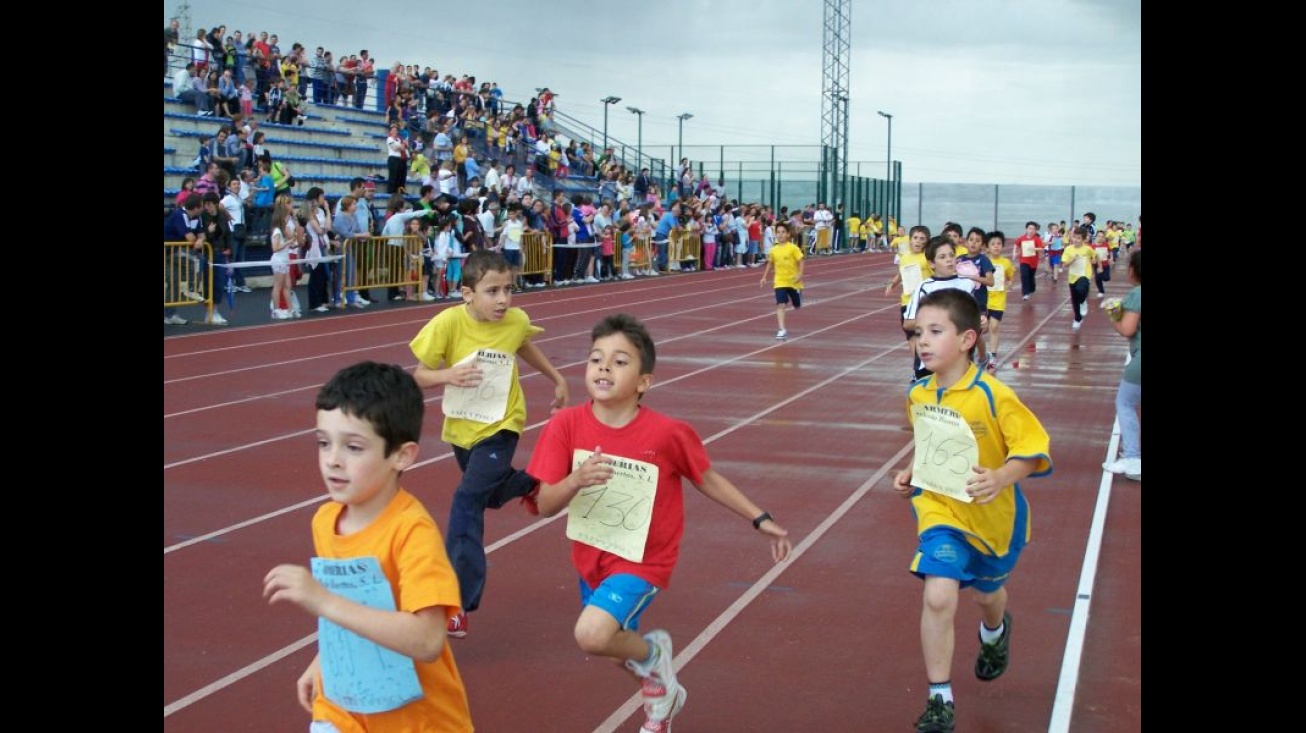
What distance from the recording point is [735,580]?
7496mm

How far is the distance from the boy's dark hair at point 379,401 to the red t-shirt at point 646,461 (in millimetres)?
1406

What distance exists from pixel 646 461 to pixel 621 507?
6.8 inches

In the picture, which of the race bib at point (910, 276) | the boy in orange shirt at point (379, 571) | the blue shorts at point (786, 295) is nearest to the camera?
the boy in orange shirt at point (379, 571)

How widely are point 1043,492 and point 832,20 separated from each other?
5695 centimetres

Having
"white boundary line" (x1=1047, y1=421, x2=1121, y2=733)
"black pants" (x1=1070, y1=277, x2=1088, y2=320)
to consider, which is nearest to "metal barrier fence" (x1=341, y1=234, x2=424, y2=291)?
"black pants" (x1=1070, y1=277, x2=1088, y2=320)

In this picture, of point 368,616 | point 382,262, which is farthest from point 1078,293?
point 368,616

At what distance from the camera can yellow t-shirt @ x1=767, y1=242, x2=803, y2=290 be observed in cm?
2012

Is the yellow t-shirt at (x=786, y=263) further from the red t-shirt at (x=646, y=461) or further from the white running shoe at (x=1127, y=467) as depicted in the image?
the red t-shirt at (x=646, y=461)

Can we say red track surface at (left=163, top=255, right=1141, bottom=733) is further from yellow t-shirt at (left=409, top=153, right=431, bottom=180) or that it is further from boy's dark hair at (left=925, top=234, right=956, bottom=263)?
yellow t-shirt at (left=409, top=153, right=431, bottom=180)

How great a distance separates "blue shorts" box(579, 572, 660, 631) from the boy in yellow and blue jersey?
999 millimetres

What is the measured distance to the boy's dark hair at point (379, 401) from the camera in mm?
3559

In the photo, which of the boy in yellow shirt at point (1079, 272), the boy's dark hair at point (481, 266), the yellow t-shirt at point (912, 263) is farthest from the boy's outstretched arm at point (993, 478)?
the boy in yellow shirt at point (1079, 272)

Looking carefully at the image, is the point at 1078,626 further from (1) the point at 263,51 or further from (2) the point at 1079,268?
(1) the point at 263,51
